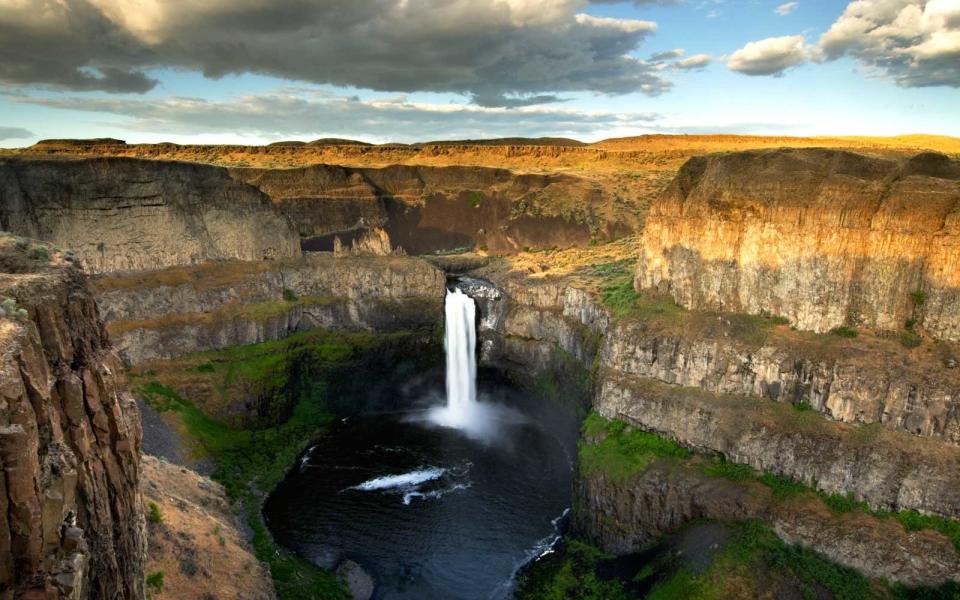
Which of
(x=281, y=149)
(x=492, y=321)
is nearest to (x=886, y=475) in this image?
(x=492, y=321)

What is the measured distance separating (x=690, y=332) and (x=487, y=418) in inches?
749

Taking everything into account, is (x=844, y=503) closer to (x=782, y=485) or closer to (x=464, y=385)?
(x=782, y=485)

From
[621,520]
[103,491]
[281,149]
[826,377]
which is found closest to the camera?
[103,491]

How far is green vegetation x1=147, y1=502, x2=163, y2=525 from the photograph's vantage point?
23.2 meters

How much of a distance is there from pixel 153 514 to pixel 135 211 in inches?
1151

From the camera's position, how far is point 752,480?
95.3 ft

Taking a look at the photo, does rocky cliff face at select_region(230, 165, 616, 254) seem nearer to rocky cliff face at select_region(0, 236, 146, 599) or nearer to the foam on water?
the foam on water

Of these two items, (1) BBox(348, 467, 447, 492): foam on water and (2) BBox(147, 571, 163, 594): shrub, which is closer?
(2) BBox(147, 571, 163, 594): shrub

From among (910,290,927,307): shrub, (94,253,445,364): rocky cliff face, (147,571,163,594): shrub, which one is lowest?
(147,571,163,594): shrub

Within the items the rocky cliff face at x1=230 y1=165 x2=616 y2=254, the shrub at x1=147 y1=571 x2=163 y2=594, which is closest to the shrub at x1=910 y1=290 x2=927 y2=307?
the shrub at x1=147 y1=571 x2=163 y2=594

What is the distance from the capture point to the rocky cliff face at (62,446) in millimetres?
9586

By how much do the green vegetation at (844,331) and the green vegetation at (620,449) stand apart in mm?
8432

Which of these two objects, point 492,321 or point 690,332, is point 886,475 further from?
point 492,321

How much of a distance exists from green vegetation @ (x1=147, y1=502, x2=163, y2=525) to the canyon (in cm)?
15
